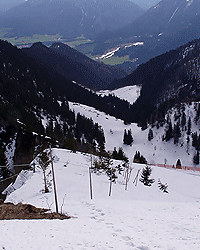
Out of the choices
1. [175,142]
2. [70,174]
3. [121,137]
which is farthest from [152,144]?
[70,174]

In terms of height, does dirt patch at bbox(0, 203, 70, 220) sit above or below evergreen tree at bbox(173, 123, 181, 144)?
below

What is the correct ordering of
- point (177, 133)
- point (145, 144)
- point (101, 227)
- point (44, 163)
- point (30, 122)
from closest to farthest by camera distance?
point (101, 227)
point (44, 163)
point (30, 122)
point (177, 133)
point (145, 144)

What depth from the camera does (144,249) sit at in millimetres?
13812

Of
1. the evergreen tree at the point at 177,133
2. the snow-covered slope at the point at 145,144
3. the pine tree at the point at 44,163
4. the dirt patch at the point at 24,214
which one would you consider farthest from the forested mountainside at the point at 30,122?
the dirt patch at the point at 24,214

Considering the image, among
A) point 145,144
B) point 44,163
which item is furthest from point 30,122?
point 44,163

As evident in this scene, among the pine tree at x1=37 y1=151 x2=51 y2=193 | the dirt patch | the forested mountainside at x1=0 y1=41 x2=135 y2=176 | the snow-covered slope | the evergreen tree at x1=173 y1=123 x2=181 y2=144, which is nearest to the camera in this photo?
the dirt patch

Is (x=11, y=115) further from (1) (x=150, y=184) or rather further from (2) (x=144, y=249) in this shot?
(2) (x=144, y=249)

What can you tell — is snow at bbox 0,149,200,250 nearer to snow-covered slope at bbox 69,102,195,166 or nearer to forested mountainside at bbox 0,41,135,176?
forested mountainside at bbox 0,41,135,176

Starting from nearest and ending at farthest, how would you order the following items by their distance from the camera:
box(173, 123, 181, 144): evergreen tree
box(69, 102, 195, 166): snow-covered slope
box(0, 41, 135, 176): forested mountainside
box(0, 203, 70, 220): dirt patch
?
1. box(0, 203, 70, 220): dirt patch
2. box(0, 41, 135, 176): forested mountainside
3. box(69, 102, 195, 166): snow-covered slope
4. box(173, 123, 181, 144): evergreen tree

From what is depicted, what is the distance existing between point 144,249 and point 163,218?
8872 millimetres

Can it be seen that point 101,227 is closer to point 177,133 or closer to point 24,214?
point 24,214

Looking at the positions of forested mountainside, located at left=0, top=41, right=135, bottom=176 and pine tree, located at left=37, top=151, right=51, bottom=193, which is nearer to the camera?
pine tree, located at left=37, top=151, right=51, bottom=193

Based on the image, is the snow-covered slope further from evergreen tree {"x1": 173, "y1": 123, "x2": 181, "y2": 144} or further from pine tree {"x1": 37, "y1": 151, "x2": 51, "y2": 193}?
pine tree {"x1": 37, "y1": 151, "x2": 51, "y2": 193}

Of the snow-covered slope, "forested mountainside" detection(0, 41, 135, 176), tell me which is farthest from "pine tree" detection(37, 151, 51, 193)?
the snow-covered slope
